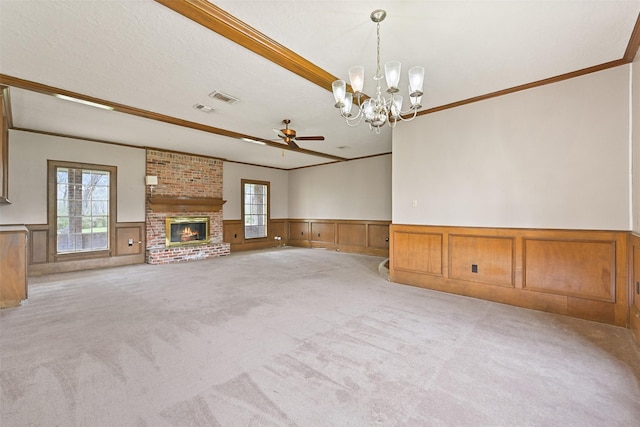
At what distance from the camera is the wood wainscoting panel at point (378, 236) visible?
7.44 m

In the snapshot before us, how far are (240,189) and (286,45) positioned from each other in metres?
6.50

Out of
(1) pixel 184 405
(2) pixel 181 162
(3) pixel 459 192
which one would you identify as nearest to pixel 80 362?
(1) pixel 184 405

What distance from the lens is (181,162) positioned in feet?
23.5

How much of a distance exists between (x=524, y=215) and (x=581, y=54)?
68.0 inches

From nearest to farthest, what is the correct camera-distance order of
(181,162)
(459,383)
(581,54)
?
(459,383)
(581,54)
(181,162)

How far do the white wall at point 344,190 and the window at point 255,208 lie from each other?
0.99 meters

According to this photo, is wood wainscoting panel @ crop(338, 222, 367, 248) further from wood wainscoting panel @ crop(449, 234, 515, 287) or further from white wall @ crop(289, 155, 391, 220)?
wood wainscoting panel @ crop(449, 234, 515, 287)

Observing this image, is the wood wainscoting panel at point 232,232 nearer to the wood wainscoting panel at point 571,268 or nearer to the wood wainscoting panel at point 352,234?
the wood wainscoting panel at point 352,234

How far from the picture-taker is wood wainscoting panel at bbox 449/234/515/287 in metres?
3.53

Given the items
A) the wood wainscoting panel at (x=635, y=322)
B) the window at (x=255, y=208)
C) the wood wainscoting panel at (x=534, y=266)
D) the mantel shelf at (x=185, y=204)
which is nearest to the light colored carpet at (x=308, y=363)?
the wood wainscoting panel at (x=635, y=322)

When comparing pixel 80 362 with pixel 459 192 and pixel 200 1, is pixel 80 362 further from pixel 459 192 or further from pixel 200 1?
pixel 459 192

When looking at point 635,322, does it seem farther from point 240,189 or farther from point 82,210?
point 82,210

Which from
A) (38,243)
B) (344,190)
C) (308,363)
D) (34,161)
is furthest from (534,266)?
(34,161)

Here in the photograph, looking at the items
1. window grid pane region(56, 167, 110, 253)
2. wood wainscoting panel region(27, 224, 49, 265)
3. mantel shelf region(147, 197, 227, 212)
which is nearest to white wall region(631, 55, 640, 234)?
mantel shelf region(147, 197, 227, 212)
